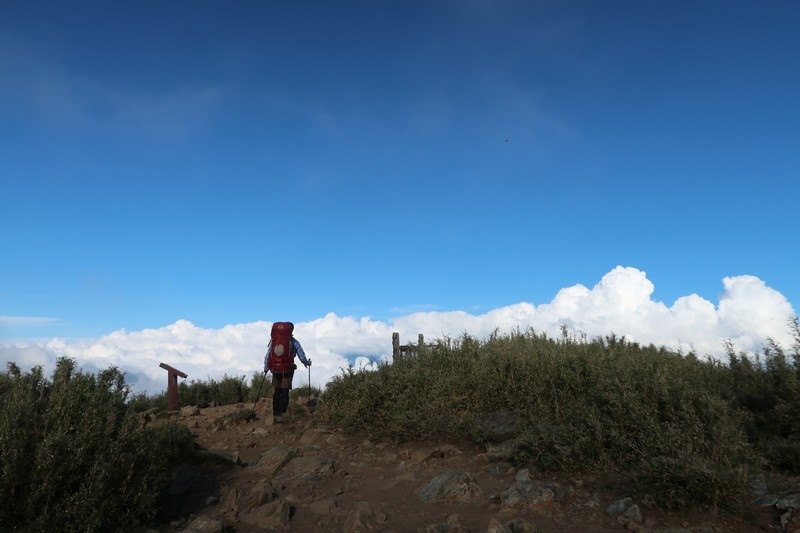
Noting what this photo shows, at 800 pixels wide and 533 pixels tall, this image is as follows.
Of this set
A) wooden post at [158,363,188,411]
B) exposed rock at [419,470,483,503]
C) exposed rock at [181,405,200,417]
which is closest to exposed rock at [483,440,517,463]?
exposed rock at [419,470,483,503]

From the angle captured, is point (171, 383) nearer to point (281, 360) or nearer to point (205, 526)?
point (281, 360)

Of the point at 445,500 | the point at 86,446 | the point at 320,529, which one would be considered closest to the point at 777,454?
the point at 445,500

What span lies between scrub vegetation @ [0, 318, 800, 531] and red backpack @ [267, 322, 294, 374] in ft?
5.78

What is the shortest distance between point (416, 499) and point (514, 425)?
2612mm

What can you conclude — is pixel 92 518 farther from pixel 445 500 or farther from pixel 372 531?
pixel 445 500

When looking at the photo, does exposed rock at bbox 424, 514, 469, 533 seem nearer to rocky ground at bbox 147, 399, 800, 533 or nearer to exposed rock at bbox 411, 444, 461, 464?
rocky ground at bbox 147, 399, 800, 533

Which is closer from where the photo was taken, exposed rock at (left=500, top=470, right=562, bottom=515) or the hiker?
exposed rock at (left=500, top=470, right=562, bottom=515)

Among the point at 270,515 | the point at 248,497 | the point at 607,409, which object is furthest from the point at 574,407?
the point at 248,497

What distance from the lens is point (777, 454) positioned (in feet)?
21.2

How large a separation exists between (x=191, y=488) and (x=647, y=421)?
19.7 ft

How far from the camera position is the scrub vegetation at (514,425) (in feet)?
17.2

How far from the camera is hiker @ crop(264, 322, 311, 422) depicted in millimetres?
12508

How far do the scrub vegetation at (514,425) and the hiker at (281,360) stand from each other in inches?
66.9

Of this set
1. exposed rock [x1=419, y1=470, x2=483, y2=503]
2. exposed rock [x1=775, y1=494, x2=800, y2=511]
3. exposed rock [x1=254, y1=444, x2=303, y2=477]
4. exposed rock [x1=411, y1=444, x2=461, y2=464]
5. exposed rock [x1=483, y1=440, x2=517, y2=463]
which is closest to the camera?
exposed rock [x1=775, y1=494, x2=800, y2=511]
